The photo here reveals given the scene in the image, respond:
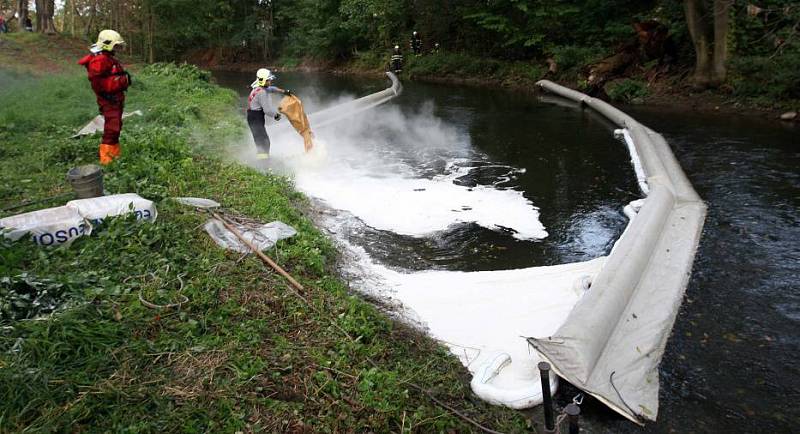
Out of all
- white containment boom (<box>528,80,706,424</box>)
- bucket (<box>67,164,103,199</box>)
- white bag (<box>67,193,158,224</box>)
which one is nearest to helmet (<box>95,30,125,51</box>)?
bucket (<box>67,164,103,199</box>)

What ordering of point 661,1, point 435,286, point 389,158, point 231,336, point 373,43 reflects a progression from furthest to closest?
point 373,43, point 661,1, point 389,158, point 435,286, point 231,336

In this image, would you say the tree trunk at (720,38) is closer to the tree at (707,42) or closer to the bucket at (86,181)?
the tree at (707,42)

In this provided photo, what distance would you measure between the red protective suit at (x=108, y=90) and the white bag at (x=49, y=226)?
2.49 meters

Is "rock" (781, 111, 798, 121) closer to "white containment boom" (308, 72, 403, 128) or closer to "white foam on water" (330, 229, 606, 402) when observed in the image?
"white foam on water" (330, 229, 606, 402)

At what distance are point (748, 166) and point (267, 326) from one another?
25.7ft

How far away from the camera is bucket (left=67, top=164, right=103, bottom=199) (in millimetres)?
4902

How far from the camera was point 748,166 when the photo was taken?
27.6ft

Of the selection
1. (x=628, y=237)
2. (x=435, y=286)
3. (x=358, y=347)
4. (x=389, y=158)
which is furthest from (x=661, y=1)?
(x=358, y=347)

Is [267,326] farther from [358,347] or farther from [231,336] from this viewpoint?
[358,347]

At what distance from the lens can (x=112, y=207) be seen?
4.72 m

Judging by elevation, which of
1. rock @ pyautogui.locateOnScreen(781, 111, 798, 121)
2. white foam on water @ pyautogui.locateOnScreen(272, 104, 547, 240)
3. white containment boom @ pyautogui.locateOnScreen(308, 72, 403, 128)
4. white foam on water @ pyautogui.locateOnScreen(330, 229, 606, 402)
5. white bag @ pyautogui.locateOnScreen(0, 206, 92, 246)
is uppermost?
rock @ pyautogui.locateOnScreen(781, 111, 798, 121)

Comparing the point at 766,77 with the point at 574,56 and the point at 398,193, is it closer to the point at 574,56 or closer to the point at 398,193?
the point at 574,56

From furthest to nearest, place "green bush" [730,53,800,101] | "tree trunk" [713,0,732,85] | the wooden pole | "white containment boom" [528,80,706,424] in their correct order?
1. "tree trunk" [713,0,732,85]
2. "green bush" [730,53,800,101]
3. the wooden pole
4. "white containment boom" [528,80,706,424]

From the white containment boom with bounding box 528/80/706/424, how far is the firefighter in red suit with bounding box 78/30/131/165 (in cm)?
571
